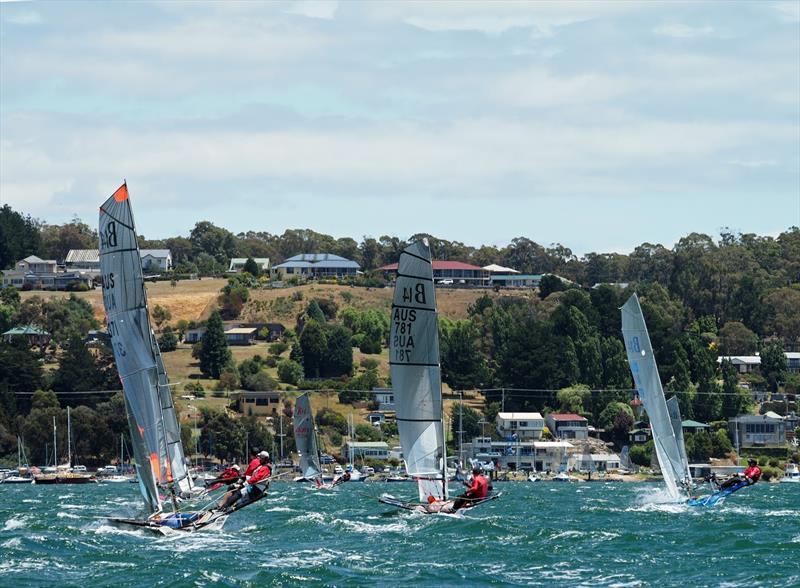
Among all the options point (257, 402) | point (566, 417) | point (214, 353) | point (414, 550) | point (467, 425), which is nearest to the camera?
point (414, 550)

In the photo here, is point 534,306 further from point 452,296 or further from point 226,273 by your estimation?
point 226,273

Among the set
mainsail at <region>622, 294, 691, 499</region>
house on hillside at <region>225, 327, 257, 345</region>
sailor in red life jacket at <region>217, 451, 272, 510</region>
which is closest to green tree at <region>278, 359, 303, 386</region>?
house on hillside at <region>225, 327, 257, 345</region>

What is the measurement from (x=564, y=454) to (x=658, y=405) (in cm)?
6829

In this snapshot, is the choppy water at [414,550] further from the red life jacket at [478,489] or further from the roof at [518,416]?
the roof at [518,416]

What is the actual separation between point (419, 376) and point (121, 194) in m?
11.6

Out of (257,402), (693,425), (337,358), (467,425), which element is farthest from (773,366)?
(257,402)

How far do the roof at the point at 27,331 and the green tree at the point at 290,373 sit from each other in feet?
89.1

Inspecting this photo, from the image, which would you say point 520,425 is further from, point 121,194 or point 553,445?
point 121,194

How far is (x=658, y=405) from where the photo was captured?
Result: 2285 inches

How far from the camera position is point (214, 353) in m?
141

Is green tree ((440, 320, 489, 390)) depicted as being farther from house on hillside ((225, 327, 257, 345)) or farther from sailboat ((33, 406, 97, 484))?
sailboat ((33, 406, 97, 484))

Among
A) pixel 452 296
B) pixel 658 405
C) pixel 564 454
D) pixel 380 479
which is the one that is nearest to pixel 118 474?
pixel 380 479

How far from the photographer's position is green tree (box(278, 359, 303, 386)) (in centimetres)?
14000

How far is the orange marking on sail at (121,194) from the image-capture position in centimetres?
4109
